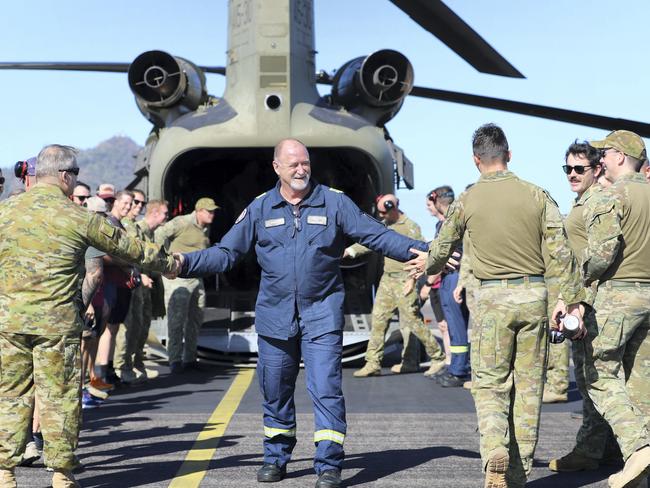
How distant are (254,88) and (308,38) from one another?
1.03m

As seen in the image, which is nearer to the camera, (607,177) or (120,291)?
(607,177)

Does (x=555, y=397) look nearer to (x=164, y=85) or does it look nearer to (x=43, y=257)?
(x=43, y=257)

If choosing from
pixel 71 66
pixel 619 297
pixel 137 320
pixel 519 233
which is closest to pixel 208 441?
pixel 519 233

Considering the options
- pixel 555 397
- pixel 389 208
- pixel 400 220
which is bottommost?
pixel 555 397

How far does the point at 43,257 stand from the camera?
4621 millimetres

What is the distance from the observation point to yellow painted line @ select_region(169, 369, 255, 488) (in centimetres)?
516

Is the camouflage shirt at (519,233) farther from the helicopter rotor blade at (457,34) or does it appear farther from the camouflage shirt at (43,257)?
the helicopter rotor blade at (457,34)

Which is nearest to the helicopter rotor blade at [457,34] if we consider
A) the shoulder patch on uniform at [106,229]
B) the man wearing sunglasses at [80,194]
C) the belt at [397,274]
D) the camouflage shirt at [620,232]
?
the belt at [397,274]

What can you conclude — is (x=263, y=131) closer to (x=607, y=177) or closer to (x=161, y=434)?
(x=161, y=434)

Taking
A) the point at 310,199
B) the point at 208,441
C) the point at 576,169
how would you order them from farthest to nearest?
the point at 208,441
the point at 576,169
the point at 310,199

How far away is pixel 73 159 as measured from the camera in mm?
4887

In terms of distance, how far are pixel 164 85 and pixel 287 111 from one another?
1582mm

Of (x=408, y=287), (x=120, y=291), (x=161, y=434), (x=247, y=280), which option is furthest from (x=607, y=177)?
(x=247, y=280)

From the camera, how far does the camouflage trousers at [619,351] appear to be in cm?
487
